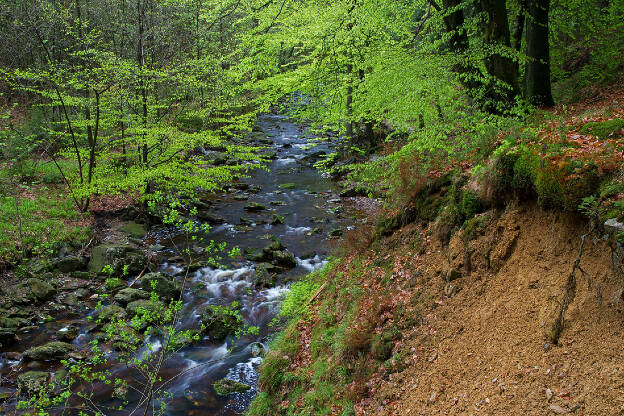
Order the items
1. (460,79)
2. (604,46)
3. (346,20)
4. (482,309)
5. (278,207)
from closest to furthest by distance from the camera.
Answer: (482,309), (460,79), (346,20), (604,46), (278,207)

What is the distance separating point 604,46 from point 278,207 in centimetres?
1353

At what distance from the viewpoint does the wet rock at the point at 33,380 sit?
314 inches

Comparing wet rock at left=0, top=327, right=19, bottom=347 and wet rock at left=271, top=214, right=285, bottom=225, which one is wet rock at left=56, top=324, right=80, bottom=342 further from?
wet rock at left=271, top=214, right=285, bottom=225

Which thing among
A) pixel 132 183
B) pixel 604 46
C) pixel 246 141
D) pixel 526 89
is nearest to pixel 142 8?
pixel 132 183

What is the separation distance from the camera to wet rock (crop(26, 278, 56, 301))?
11.3 meters

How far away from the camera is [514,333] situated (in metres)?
4.47

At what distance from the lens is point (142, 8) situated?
16453 millimetres

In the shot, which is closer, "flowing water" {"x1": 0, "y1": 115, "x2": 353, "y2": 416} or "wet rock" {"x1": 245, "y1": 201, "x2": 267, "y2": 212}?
"flowing water" {"x1": 0, "y1": 115, "x2": 353, "y2": 416}

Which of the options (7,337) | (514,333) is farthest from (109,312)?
(514,333)

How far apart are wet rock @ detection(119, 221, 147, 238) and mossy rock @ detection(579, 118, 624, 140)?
14.9 meters

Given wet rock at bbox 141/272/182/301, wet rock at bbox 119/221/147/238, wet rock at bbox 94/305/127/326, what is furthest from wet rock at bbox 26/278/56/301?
wet rock at bbox 119/221/147/238

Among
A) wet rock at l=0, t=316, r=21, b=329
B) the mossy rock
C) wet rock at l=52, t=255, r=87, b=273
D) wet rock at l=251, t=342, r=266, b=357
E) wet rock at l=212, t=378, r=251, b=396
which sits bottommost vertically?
wet rock at l=212, t=378, r=251, b=396

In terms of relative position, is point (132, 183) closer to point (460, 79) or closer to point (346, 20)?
point (346, 20)

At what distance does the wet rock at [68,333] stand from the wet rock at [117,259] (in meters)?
2.57
